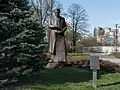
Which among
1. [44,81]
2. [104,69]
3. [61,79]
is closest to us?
[44,81]

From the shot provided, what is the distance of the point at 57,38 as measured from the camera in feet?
68.3

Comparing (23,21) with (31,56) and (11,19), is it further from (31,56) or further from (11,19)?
(31,56)

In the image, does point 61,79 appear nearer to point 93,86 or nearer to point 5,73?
point 93,86

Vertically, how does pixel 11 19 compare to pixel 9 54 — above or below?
above

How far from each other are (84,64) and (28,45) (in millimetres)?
10102

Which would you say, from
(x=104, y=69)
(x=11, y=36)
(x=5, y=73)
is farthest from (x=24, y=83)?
(x=104, y=69)

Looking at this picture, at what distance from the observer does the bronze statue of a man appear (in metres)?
20.5

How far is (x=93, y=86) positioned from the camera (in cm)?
1151

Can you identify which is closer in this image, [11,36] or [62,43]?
[11,36]

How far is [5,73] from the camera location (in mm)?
11156

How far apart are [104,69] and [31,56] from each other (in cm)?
936

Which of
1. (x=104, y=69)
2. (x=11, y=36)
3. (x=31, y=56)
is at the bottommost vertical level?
(x=104, y=69)

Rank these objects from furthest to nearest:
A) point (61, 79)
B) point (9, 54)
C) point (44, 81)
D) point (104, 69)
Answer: point (104, 69)
point (61, 79)
point (44, 81)
point (9, 54)

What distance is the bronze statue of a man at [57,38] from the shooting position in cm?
2053
